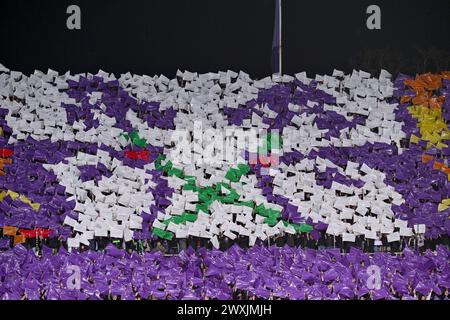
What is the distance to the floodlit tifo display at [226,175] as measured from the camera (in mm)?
8609

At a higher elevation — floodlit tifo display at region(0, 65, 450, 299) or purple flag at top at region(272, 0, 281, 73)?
purple flag at top at region(272, 0, 281, 73)

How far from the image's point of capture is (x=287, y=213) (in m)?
9.63

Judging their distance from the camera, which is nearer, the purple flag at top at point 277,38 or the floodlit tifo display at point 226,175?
the floodlit tifo display at point 226,175

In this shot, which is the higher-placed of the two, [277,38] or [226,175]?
[277,38]

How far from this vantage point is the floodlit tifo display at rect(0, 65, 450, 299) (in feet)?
28.2

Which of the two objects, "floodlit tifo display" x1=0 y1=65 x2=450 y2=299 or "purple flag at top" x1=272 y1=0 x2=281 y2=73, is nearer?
"floodlit tifo display" x1=0 y1=65 x2=450 y2=299

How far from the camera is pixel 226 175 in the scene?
32.9ft

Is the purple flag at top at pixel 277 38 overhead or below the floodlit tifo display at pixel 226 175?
overhead

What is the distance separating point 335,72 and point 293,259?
3058 millimetres

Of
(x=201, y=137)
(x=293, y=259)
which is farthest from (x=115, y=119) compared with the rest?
(x=293, y=259)

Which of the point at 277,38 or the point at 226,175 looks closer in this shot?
the point at 226,175
